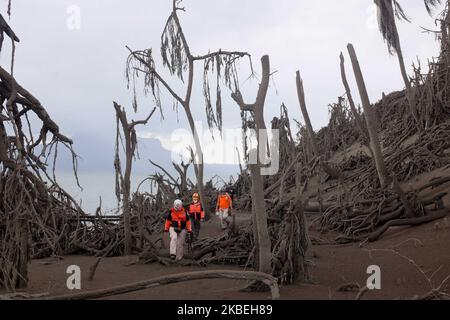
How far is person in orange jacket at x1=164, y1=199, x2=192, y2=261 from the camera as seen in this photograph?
36.4 ft

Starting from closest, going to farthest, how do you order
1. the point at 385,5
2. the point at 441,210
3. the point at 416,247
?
1. the point at 416,247
2. the point at 441,210
3. the point at 385,5

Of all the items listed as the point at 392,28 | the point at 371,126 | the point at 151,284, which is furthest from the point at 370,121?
the point at 151,284

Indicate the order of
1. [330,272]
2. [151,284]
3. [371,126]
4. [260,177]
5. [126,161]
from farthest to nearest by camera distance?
[371,126] < [126,161] < [330,272] < [260,177] < [151,284]

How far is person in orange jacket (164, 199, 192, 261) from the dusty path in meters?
0.43

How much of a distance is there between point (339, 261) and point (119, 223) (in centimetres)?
593

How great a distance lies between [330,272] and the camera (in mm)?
9625

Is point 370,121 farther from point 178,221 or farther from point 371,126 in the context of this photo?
point 178,221

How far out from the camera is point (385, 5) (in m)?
18.0

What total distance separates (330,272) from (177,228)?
329cm

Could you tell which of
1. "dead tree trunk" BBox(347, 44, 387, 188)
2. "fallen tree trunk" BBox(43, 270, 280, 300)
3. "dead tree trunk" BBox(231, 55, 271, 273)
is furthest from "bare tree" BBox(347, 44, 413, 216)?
"fallen tree trunk" BBox(43, 270, 280, 300)

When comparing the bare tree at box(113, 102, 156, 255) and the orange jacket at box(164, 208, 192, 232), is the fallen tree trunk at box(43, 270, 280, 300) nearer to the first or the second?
the orange jacket at box(164, 208, 192, 232)

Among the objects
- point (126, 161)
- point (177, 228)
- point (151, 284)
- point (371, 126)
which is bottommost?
point (151, 284)
